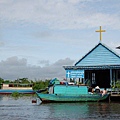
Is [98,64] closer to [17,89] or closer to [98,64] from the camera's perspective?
[98,64]

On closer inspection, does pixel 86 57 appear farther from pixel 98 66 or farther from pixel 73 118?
pixel 73 118

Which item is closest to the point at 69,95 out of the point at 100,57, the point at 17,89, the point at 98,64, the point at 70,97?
the point at 70,97

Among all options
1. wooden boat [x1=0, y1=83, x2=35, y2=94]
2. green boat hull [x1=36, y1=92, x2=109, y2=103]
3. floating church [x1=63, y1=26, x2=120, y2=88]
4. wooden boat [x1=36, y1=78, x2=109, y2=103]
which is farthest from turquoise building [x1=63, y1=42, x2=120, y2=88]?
wooden boat [x1=0, y1=83, x2=35, y2=94]

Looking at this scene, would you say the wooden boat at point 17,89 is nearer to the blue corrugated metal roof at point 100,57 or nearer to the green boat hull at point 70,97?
the blue corrugated metal roof at point 100,57

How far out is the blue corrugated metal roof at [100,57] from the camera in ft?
108

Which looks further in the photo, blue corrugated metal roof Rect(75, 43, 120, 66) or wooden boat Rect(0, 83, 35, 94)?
wooden boat Rect(0, 83, 35, 94)

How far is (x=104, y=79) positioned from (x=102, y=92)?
6.21 meters

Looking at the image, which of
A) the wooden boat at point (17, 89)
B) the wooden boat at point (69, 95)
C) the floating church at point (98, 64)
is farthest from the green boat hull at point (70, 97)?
the wooden boat at point (17, 89)

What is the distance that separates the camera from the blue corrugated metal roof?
32.9 metres

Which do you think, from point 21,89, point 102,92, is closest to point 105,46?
point 102,92

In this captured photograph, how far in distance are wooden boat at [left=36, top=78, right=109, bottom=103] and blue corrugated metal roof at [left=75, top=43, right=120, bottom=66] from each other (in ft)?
12.7

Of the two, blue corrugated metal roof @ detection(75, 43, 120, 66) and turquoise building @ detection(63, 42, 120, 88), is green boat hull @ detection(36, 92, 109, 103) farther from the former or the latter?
blue corrugated metal roof @ detection(75, 43, 120, 66)

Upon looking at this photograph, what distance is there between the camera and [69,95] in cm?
3016

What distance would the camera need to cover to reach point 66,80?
32031mm
